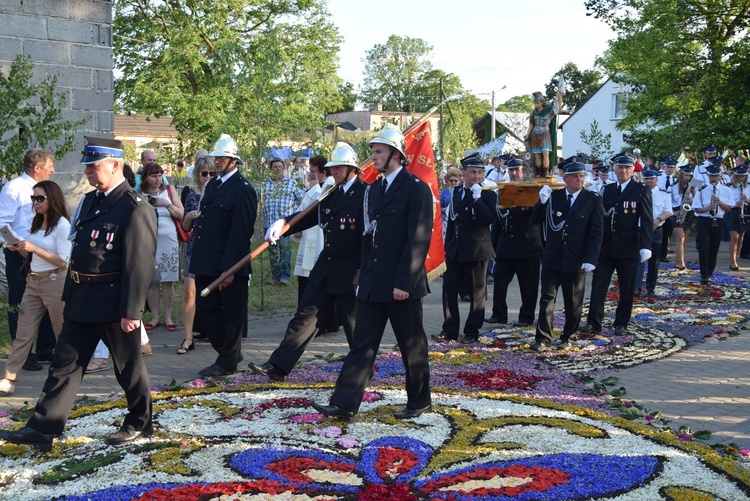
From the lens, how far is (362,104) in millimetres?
97125

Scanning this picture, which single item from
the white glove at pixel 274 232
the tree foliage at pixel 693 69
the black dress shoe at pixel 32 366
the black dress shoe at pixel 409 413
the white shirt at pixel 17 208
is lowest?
the black dress shoe at pixel 32 366

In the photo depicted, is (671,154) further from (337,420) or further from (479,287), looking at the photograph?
(337,420)

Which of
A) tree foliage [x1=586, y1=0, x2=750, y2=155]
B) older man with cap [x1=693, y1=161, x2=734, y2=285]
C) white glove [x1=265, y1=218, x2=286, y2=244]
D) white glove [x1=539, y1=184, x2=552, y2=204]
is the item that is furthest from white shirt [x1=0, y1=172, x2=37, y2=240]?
tree foliage [x1=586, y1=0, x2=750, y2=155]

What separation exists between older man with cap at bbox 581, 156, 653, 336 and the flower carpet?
2.36 metres

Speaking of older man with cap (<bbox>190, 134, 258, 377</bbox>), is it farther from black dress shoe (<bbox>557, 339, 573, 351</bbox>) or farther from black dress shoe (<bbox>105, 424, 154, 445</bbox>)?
black dress shoe (<bbox>557, 339, 573, 351</bbox>)

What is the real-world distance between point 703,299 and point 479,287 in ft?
17.2

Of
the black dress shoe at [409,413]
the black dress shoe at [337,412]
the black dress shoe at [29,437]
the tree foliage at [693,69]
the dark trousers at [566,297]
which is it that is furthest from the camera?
the tree foliage at [693,69]

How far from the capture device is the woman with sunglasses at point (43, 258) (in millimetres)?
8234

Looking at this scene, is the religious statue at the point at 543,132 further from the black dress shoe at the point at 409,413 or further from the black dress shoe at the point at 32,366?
the black dress shoe at the point at 32,366

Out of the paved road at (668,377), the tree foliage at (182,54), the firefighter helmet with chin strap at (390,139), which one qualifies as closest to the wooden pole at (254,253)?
the paved road at (668,377)

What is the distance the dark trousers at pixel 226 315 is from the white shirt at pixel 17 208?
5.82 feet

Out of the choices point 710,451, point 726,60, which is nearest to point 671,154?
point 726,60

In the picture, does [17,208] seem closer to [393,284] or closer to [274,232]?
[274,232]

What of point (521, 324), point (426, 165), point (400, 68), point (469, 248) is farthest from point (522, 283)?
point (400, 68)
